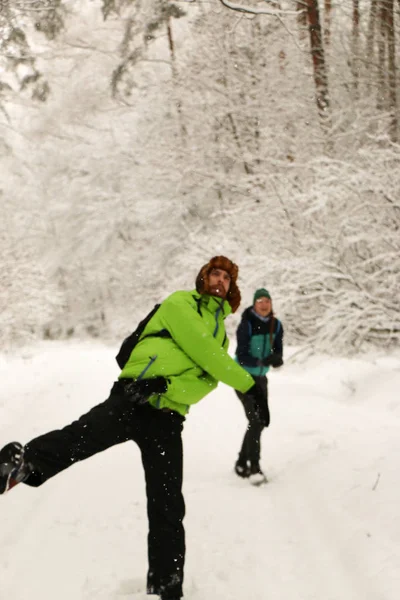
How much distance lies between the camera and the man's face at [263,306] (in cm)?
574

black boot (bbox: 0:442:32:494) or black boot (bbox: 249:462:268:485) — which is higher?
black boot (bbox: 0:442:32:494)

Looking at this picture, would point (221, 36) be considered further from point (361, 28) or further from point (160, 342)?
point (160, 342)

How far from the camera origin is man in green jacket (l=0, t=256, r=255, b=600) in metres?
3.01

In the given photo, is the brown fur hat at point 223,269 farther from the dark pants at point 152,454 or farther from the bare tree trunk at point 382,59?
the bare tree trunk at point 382,59

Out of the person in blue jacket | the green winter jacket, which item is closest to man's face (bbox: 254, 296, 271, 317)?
the person in blue jacket

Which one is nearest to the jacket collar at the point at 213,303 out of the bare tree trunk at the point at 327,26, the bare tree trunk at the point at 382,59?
the bare tree trunk at the point at 382,59

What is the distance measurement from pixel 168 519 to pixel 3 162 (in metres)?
25.2

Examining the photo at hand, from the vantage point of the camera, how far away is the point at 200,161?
683 inches

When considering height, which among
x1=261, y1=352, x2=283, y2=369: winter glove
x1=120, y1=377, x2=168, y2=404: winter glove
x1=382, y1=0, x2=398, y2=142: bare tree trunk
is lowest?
x1=261, y1=352, x2=283, y2=369: winter glove

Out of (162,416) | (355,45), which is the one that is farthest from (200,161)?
(162,416)

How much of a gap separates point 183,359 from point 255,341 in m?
2.75

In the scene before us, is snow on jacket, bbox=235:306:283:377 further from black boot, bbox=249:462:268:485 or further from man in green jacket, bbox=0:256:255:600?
man in green jacket, bbox=0:256:255:600

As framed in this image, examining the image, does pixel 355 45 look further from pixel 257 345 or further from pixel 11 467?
pixel 11 467

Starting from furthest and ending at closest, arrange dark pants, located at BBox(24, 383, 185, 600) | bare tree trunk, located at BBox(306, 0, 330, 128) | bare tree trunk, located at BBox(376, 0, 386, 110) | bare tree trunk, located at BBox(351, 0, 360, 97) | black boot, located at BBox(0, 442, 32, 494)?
bare tree trunk, located at BBox(306, 0, 330, 128)
bare tree trunk, located at BBox(351, 0, 360, 97)
bare tree trunk, located at BBox(376, 0, 386, 110)
dark pants, located at BBox(24, 383, 185, 600)
black boot, located at BBox(0, 442, 32, 494)
